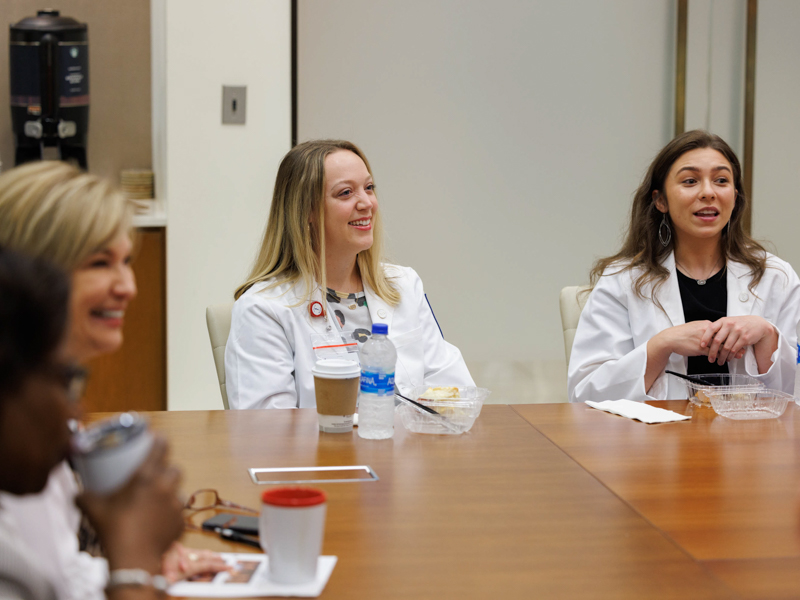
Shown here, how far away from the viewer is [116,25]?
3859mm

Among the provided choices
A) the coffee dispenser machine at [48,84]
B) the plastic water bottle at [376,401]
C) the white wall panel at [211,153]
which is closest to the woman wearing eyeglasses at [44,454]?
the plastic water bottle at [376,401]

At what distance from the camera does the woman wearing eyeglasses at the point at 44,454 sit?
71 centimetres

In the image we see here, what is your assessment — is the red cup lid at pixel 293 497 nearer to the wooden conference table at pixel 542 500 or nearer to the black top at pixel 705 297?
the wooden conference table at pixel 542 500

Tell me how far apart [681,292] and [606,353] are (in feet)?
1.01

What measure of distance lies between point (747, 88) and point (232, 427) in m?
3.07

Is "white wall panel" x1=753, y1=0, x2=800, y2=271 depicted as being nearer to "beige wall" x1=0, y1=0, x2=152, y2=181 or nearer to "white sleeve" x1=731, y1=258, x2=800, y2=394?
"white sleeve" x1=731, y1=258, x2=800, y2=394

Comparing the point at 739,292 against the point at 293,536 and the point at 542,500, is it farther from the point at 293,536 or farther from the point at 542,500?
the point at 293,536

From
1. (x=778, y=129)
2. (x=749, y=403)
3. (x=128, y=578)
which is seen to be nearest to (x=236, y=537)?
(x=128, y=578)

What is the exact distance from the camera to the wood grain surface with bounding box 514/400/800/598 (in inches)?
45.6

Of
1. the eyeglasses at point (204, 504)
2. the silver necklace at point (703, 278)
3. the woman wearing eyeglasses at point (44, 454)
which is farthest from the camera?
the silver necklace at point (703, 278)

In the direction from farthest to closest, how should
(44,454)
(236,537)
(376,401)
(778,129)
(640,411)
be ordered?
(778,129) → (640,411) → (376,401) → (236,537) → (44,454)

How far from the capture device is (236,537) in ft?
3.91

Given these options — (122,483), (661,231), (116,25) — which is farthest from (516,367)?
(122,483)

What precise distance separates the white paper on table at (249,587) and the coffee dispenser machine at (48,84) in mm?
2716
